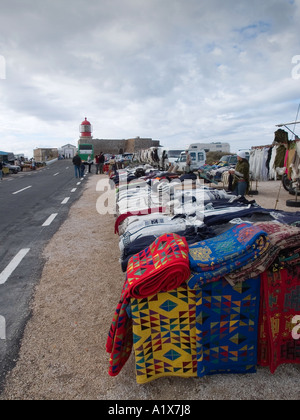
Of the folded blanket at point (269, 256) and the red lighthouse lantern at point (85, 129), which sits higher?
the red lighthouse lantern at point (85, 129)

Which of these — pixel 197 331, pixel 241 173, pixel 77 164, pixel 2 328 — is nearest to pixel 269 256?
pixel 197 331

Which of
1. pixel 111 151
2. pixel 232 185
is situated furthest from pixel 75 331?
pixel 111 151

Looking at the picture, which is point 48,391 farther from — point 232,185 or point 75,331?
point 232,185

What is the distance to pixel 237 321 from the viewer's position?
7.50 ft

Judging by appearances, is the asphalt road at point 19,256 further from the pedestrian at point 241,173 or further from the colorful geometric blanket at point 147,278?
the pedestrian at point 241,173

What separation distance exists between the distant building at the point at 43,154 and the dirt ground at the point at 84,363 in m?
65.4

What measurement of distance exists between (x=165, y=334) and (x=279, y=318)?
3.23ft

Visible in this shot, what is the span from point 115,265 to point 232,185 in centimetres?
498

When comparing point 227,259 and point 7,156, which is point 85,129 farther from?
point 227,259

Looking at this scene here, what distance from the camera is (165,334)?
2.25 meters

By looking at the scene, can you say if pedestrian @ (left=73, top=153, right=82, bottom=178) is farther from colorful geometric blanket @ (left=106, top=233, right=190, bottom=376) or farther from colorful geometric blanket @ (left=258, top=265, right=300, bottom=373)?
colorful geometric blanket @ (left=258, top=265, right=300, bottom=373)

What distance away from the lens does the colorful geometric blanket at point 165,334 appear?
216cm

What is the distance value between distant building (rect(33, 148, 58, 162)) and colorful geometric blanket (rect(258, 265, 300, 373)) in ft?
221

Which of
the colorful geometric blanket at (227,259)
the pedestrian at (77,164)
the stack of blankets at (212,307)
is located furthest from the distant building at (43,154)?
the colorful geometric blanket at (227,259)
